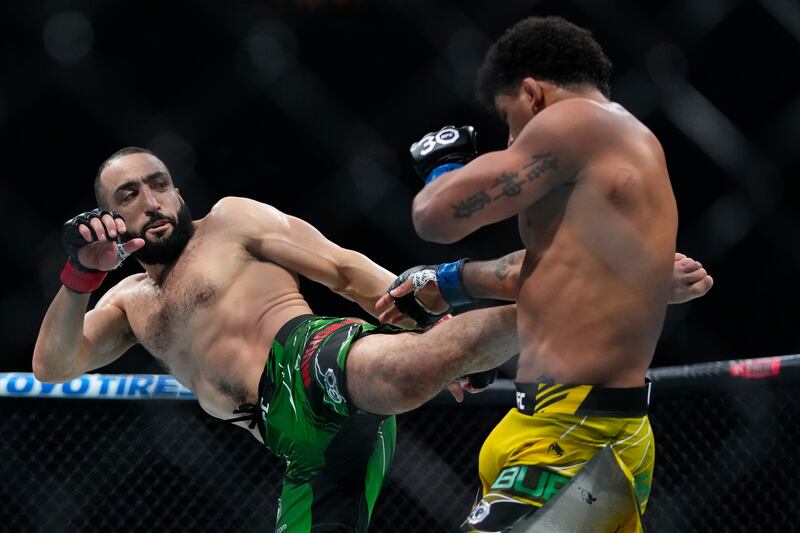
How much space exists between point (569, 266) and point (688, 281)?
340 millimetres

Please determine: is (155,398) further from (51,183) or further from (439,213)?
(439,213)

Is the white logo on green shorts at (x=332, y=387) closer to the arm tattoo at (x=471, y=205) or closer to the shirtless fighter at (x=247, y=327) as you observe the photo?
the shirtless fighter at (x=247, y=327)

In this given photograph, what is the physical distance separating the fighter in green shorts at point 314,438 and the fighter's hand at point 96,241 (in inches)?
16.5

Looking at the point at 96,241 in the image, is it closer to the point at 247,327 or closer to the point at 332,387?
the point at 247,327

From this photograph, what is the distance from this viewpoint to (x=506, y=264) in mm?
1713

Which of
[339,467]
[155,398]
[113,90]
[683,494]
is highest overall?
[113,90]

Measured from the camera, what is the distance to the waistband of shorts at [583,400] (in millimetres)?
1520

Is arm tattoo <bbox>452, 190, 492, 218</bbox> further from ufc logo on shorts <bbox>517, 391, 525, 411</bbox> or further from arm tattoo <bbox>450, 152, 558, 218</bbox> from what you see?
ufc logo on shorts <bbox>517, 391, 525, 411</bbox>

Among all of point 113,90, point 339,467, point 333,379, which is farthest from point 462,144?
point 113,90

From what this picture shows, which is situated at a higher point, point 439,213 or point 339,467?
point 439,213

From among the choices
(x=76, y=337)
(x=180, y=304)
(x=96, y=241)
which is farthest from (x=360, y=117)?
(x=96, y=241)

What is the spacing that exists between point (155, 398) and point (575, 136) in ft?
5.71

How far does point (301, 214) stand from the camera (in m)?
3.83

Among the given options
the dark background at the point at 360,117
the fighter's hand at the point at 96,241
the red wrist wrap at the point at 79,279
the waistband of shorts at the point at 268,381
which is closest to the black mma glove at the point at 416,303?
the waistband of shorts at the point at 268,381
